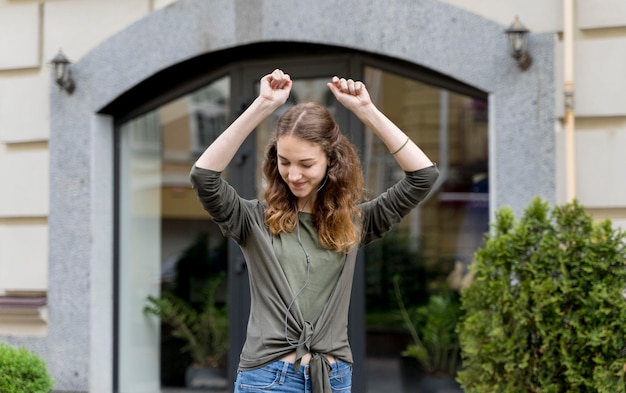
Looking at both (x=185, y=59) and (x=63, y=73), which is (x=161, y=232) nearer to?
(x=63, y=73)

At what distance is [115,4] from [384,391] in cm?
332

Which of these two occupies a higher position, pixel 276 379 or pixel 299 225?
pixel 299 225

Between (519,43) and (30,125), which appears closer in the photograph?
(519,43)

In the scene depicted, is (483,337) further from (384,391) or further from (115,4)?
(115,4)

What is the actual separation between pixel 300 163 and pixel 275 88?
0.84 ft

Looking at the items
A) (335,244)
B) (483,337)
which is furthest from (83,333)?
(335,244)

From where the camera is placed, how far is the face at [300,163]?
302 centimetres

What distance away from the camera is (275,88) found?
3.06 metres

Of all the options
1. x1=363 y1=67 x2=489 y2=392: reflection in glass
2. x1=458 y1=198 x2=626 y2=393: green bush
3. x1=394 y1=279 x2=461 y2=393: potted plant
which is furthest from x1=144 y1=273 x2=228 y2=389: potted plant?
x1=458 y1=198 x2=626 y2=393: green bush

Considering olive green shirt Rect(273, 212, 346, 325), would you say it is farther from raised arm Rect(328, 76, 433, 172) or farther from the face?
raised arm Rect(328, 76, 433, 172)

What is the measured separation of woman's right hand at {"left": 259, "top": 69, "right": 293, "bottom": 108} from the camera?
119 inches

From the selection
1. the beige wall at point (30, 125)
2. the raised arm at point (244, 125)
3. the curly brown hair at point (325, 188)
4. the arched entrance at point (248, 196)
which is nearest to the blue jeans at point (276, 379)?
the curly brown hair at point (325, 188)

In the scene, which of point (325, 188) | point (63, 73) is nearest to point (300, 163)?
point (325, 188)

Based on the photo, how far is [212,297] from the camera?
7754mm
